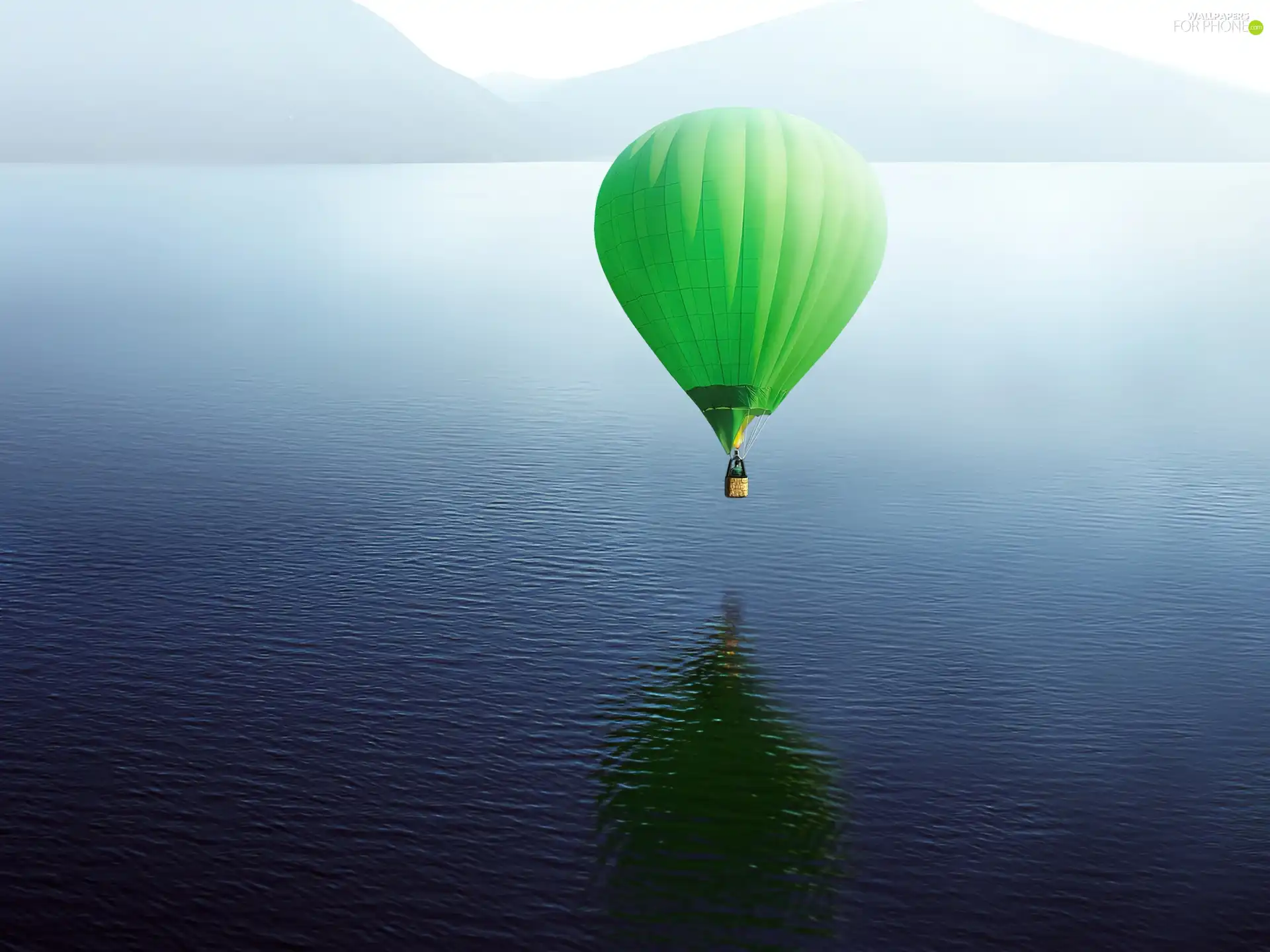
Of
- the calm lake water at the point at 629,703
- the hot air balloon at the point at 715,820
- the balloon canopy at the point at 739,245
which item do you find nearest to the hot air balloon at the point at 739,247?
the balloon canopy at the point at 739,245

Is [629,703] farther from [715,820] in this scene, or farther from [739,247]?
[739,247]

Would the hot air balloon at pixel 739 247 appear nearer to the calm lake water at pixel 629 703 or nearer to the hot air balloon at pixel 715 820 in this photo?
the hot air balloon at pixel 715 820

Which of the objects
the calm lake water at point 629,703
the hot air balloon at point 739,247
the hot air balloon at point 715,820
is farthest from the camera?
the hot air balloon at point 739,247

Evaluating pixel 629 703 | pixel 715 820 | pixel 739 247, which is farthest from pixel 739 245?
pixel 715 820

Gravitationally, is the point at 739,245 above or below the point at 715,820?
above

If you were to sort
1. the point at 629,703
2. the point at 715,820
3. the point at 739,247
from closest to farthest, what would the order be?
the point at 715,820
the point at 629,703
the point at 739,247

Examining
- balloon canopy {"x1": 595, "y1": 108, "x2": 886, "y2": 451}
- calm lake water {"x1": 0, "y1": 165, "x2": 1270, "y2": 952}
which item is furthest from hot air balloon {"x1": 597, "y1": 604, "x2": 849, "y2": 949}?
balloon canopy {"x1": 595, "y1": 108, "x2": 886, "y2": 451}
